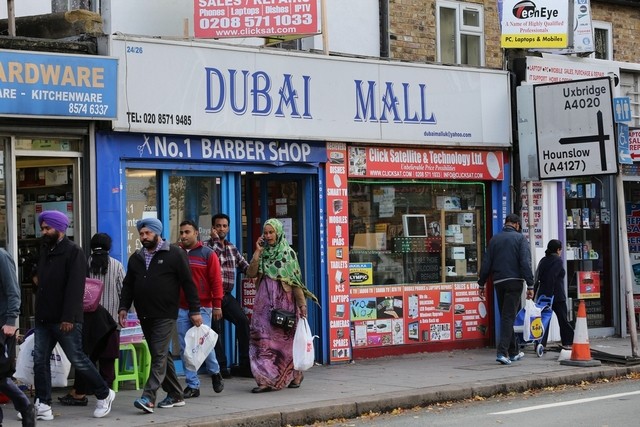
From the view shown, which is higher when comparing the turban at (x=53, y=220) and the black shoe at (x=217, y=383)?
the turban at (x=53, y=220)

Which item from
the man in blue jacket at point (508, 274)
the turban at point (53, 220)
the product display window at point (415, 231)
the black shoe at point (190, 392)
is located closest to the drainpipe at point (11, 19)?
the turban at point (53, 220)

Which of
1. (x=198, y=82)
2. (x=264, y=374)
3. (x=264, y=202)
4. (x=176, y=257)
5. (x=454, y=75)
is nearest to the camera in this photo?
(x=176, y=257)

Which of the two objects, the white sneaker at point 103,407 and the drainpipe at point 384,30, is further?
the drainpipe at point 384,30

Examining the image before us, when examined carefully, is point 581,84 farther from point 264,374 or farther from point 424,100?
point 264,374

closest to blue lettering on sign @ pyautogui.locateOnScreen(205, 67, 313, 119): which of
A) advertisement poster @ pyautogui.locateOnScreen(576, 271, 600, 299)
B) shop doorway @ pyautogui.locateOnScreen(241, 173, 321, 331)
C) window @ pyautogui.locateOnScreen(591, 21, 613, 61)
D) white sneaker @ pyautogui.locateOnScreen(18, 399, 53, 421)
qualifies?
shop doorway @ pyautogui.locateOnScreen(241, 173, 321, 331)

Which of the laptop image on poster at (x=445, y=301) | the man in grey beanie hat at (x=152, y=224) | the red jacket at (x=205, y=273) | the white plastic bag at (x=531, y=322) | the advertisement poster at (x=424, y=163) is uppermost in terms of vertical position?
the advertisement poster at (x=424, y=163)

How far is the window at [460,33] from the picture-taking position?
758 inches

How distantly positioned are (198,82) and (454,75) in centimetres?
450

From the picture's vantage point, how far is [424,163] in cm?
1698

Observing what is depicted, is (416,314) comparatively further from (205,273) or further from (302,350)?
(205,273)

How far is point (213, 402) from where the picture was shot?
12.0m

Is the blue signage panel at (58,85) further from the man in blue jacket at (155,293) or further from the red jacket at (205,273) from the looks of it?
the man in blue jacket at (155,293)

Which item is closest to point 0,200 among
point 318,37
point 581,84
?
point 318,37

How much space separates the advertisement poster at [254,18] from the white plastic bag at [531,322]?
186 inches
